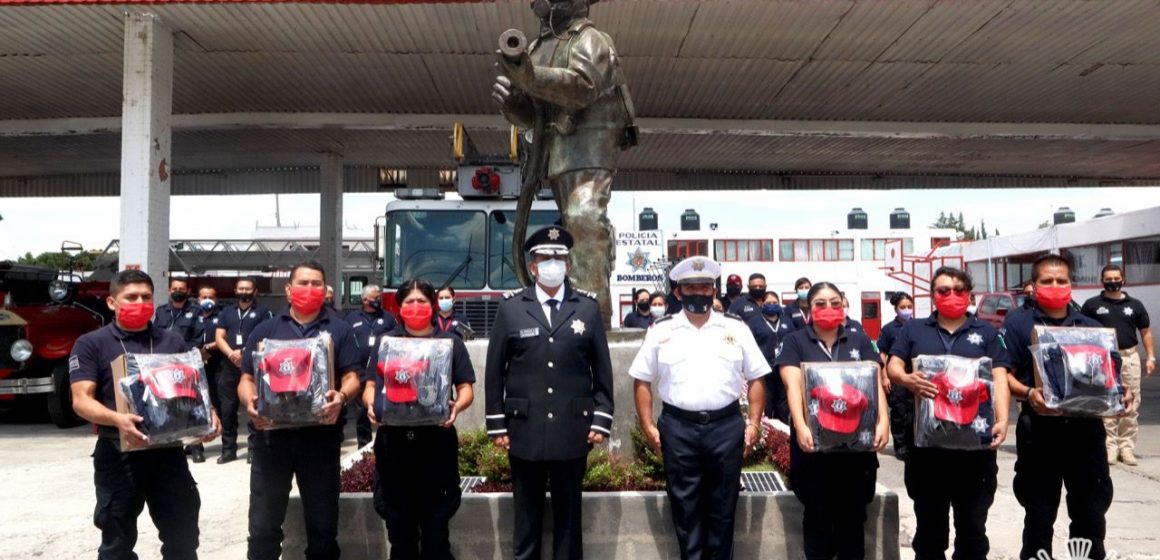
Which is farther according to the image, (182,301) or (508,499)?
(182,301)

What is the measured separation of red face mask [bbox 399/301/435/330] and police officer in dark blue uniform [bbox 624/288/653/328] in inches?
236

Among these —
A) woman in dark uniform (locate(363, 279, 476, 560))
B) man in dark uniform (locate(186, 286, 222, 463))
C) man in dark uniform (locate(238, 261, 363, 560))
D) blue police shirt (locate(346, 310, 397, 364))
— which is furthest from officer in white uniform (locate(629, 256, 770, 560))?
man in dark uniform (locate(186, 286, 222, 463))

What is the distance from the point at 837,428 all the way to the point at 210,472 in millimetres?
6356

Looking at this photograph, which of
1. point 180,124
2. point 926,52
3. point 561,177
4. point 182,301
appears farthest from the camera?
point 180,124

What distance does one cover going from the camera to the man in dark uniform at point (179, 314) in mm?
8906

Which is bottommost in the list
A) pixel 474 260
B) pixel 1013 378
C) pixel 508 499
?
pixel 508 499

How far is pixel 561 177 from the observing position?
5523 millimetres

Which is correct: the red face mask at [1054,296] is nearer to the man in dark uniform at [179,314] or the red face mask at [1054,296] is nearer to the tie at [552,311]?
the tie at [552,311]

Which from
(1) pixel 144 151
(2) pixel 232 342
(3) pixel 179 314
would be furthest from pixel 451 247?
(1) pixel 144 151

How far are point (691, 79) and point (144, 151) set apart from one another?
7.97 metres

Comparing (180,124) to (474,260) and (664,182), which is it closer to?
(474,260)

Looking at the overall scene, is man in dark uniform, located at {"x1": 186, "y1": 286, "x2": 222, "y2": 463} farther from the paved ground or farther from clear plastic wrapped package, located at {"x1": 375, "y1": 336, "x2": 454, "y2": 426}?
clear plastic wrapped package, located at {"x1": 375, "y1": 336, "x2": 454, "y2": 426}

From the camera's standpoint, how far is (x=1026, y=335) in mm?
4332

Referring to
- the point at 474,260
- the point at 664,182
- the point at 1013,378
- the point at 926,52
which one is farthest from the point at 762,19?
the point at 664,182
